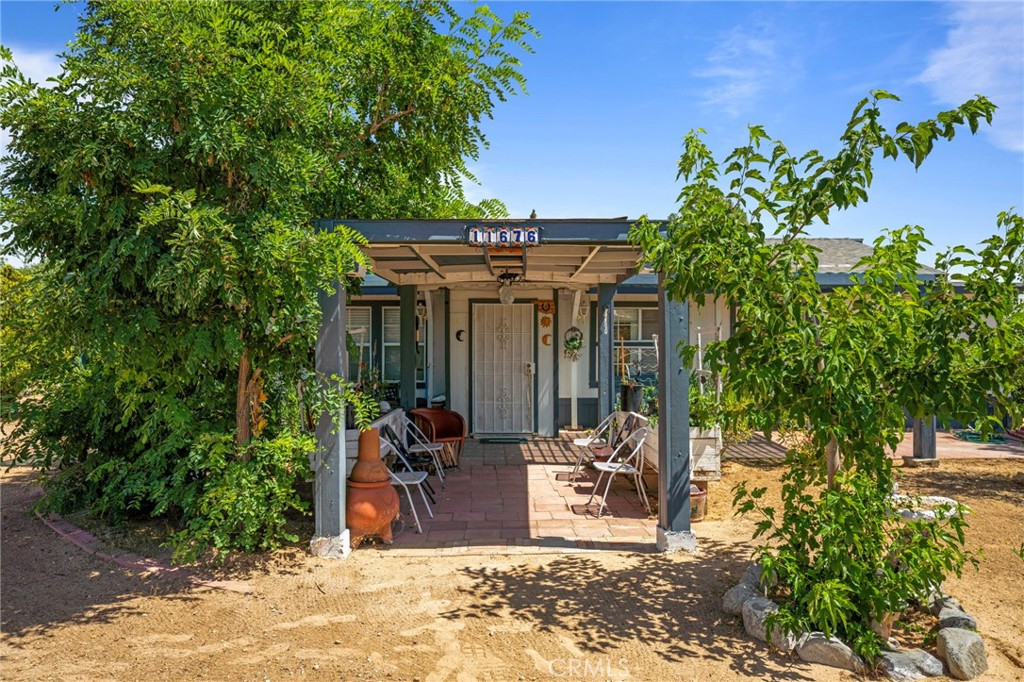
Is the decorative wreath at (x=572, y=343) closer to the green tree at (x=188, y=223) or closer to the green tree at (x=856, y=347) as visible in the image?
the green tree at (x=188, y=223)

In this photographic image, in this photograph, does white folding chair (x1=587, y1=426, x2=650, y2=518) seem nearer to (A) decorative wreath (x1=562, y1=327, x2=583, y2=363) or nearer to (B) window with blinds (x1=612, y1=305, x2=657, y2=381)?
(A) decorative wreath (x1=562, y1=327, x2=583, y2=363)

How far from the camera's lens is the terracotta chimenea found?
513 cm

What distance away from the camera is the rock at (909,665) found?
313 cm

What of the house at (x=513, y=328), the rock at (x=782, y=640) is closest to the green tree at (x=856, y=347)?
the rock at (x=782, y=640)

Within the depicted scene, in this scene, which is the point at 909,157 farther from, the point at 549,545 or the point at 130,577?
the point at 130,577

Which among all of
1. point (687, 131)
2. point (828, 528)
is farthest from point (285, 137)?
point (828, 528)

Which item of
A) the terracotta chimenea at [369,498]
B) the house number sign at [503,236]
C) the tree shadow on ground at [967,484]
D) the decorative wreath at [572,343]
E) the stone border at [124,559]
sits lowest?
the stone border at [124,559]

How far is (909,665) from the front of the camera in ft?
10.4

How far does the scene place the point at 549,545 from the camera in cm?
512

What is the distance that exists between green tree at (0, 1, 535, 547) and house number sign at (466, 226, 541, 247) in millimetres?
A: 901

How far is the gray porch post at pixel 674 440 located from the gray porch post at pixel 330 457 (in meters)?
2.49

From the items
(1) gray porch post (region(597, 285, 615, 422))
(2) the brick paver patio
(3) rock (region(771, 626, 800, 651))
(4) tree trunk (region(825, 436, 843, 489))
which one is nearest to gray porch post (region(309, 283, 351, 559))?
(2) the brick paver patio

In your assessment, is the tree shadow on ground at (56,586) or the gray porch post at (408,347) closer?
the tree shadow on ground at (56,586)

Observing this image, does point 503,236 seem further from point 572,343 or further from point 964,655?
point 572,343
